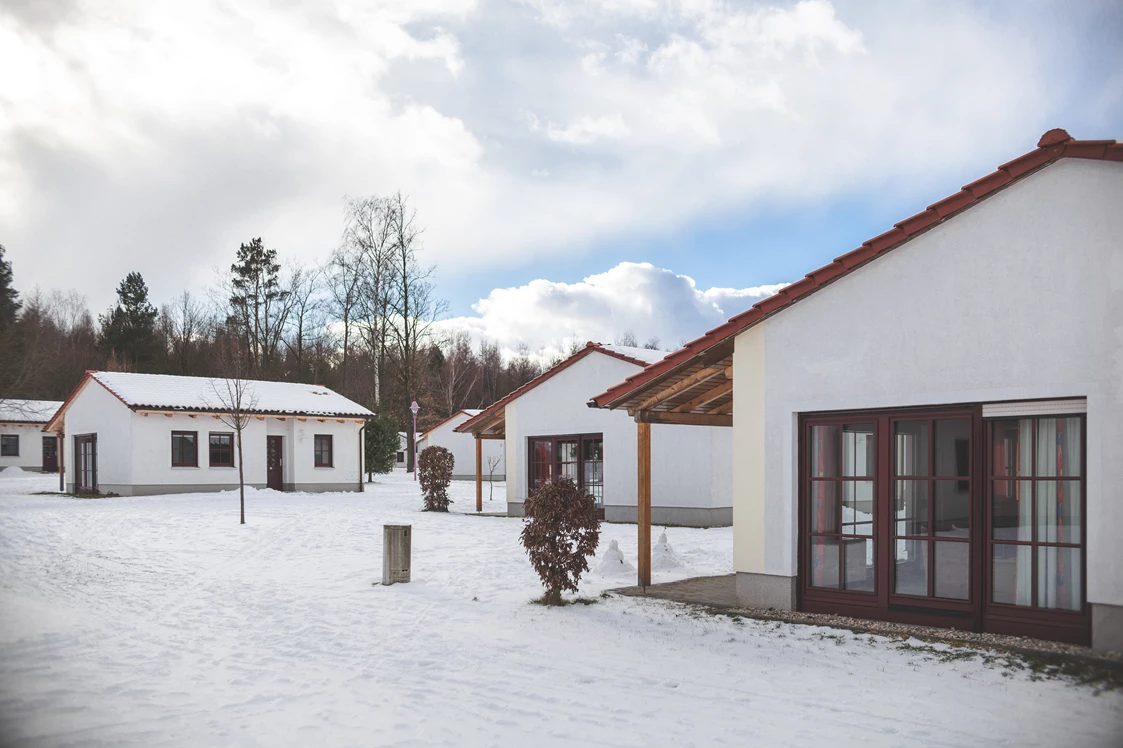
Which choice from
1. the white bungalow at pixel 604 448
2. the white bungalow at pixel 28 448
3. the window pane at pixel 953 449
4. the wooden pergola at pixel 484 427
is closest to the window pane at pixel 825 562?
the window pane at pixel 953 449

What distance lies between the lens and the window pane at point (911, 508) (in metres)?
7.53

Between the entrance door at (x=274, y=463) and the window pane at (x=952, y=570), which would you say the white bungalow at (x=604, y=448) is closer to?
the entrance door at (x=274, y=463)

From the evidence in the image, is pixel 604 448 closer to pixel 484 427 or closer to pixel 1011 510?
pixel 484 427

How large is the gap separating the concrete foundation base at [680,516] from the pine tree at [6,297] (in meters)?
13.8

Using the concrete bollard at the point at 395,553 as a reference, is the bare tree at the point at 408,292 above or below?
above

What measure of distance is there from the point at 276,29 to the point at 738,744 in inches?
235

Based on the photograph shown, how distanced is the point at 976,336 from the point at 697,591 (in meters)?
4.40

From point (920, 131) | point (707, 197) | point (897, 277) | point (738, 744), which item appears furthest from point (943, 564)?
point (707, 197)

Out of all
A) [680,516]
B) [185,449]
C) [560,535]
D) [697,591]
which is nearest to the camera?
[560,535]

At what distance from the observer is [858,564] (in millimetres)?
8062

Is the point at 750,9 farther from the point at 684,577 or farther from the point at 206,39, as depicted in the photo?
the point at 684,577

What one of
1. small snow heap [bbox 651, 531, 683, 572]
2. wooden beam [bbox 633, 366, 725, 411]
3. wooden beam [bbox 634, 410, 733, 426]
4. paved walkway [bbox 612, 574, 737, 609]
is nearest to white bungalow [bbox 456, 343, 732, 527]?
small snow heap [bbox 651, 531, 683, 572]

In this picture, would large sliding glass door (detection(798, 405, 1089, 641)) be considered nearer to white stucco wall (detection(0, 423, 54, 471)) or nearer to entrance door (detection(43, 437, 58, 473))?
white stucco wall (detection(0, 423, 54, 471))

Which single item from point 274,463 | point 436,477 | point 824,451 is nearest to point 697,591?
point 824,451
